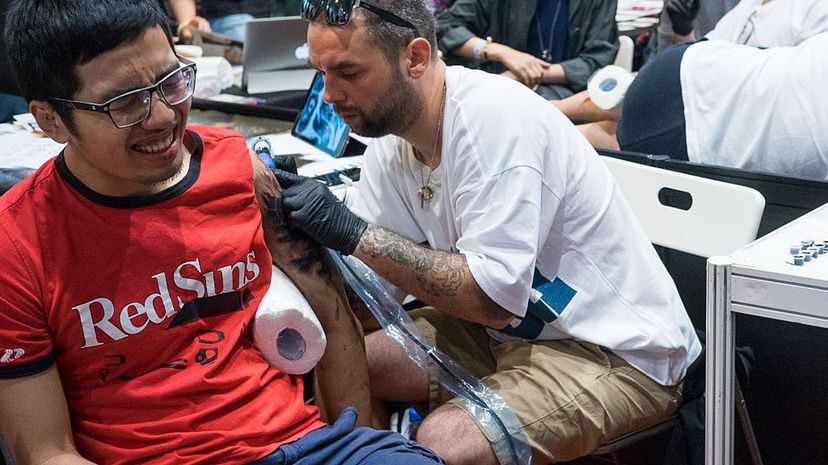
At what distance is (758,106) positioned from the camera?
7.30 feet

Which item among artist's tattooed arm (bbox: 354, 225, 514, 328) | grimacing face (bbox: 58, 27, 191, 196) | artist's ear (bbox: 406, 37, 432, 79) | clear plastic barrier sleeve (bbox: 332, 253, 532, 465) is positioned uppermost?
grimacing face (bbox: 58, 27, 191, 196)

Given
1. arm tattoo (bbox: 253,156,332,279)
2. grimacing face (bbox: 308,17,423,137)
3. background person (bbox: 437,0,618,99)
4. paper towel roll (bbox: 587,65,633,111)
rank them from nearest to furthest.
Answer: arm tattoo (bbox: 253,156,332,279) → grimacing face (bbox: 308,17,423,137) → paper towel roll (bbox: 587,65,633,111) → background person (bbox: 437,0,618,99)

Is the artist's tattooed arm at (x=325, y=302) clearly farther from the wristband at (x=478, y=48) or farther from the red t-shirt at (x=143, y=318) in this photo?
the wristband at (x=478, y=48)

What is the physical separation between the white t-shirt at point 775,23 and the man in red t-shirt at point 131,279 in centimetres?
165

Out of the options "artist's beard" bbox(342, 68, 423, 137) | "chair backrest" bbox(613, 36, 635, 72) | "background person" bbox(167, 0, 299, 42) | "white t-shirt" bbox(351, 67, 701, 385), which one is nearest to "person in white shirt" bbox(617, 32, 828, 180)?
"white t-shirt" bbox(351, 67, 701, 385)

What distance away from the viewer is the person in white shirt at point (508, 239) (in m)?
1.68

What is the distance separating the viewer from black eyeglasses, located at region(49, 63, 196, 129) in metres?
1.34

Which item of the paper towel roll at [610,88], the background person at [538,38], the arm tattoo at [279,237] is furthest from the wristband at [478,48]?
the arm tattoo at [279,237]

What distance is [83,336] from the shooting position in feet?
4.52

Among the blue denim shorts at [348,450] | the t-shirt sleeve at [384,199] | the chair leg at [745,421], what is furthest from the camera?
the t-shirt sleeve at [384,199]

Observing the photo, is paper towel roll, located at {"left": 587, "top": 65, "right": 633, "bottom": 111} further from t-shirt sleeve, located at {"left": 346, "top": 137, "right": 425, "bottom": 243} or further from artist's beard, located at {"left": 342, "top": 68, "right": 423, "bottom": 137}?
artist's beard, located at {"left": 342, "top": 68, "right": 423, "bottom": 137}

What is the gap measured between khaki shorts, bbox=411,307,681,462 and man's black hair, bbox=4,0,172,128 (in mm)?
910

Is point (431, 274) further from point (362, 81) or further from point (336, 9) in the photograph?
point (336, 9)

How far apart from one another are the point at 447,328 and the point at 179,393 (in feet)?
2.53
